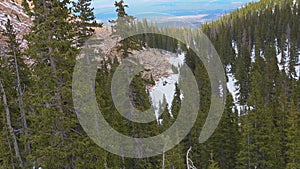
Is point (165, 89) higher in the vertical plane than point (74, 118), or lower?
lower

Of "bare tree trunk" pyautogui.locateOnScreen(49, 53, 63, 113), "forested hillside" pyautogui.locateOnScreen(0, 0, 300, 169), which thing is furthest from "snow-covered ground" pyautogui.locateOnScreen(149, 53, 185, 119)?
"bare tree trunk" pyautogui.locateOnScreen(49, 53, 63, 113)

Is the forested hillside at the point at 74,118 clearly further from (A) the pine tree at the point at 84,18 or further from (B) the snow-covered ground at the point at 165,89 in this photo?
(B) the snow-covered ground at the point at 165,89

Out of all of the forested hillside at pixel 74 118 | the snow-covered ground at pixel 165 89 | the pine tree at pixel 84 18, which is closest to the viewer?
the forested hillside at pixel 74 118

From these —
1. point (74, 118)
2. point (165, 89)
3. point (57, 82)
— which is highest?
point (57, 82)

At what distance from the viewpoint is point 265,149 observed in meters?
27.8

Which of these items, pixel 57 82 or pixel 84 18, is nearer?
pixel 57 82

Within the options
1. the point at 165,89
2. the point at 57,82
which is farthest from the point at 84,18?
the point at 165,89

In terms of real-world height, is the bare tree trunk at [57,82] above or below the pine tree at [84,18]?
below

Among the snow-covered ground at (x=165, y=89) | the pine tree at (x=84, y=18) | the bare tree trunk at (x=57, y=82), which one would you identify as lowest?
the snow-covered ground at (x=165, y=89)

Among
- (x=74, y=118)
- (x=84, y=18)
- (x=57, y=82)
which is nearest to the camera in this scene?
(x=57, y=82)

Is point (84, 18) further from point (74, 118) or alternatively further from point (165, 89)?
point (165, 89)

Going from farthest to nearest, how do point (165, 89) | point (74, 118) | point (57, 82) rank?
point (165, 89)
point (74, 118)
point (57, 82)

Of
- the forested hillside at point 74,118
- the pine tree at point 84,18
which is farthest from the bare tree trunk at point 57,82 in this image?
the pine tree at point 84,18

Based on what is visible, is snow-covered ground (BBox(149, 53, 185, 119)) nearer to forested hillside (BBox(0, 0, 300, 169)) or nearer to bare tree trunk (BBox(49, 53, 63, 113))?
forested hillside (BBox(0, 0, 300, 169))
